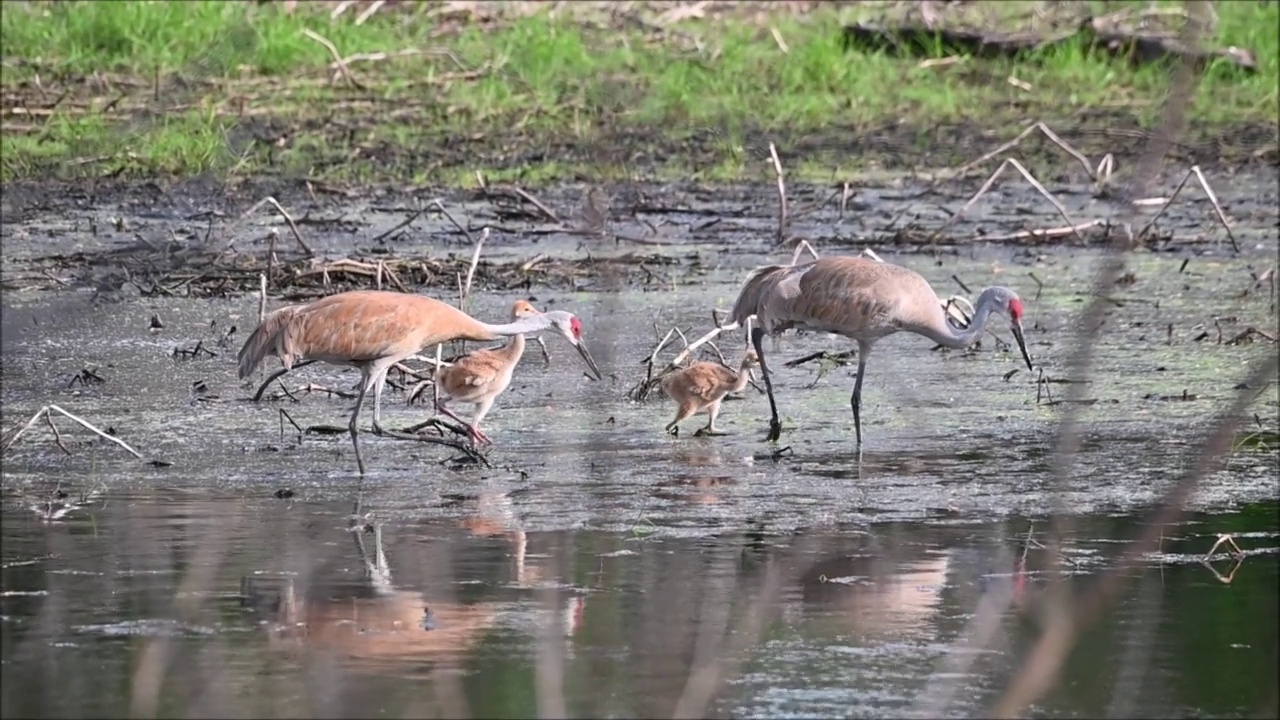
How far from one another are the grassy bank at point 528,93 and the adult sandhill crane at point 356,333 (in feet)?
20.1

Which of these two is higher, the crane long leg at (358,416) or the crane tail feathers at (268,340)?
the crane tail feathers at (268,340)

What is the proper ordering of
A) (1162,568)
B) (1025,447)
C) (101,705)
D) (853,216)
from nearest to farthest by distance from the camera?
(101,705) → (1162,568) → (1025,447) → (853,216)

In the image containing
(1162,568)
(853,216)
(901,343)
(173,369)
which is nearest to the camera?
(1162,568)

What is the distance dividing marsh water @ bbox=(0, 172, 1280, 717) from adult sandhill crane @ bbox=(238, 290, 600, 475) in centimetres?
26

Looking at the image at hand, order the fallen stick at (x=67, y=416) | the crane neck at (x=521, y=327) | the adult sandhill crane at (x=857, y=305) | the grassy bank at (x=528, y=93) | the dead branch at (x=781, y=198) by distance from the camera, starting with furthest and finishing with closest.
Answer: the grassy bank at (x=528, y=93)
the dead branch at (x=781, y=198)
the adult sandhill crane at (x=857, y=305)
the crane neck at (x=521, y=327)
the fallen stick at (x=67, y=416)

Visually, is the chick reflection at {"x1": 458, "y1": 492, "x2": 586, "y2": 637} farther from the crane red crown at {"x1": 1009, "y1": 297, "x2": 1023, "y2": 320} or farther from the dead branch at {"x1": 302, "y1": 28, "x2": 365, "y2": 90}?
the dead branch at {"x1": 302, "y1": 28, "x2": 365, "y2": 90}

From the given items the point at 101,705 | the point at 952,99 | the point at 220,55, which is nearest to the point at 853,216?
the point at 952,99

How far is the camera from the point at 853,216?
46.7ft

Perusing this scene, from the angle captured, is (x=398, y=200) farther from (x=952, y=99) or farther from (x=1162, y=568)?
(x=1162, y=568)

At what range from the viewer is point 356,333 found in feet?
27.2

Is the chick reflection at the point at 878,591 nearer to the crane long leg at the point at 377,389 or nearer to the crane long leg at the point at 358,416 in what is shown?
the crane long leg at the point at 358,416

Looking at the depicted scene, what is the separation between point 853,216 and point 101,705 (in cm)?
970

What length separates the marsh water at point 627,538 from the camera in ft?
17.0

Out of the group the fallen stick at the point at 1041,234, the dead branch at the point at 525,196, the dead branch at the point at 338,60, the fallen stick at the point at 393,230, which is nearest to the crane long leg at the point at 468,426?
the fallen stick at the point at 393,230
